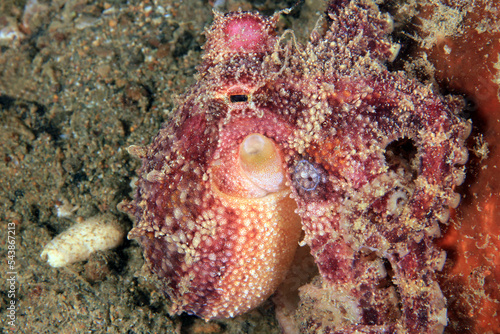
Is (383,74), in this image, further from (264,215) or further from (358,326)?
(358,326)

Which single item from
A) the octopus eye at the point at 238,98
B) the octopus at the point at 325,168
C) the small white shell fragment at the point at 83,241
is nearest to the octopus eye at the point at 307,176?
the octopus at the point at 325,168

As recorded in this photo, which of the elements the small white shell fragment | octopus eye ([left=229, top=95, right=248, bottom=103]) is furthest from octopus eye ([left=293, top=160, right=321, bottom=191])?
the small white shell fragment

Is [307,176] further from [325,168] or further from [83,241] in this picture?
[83,241]

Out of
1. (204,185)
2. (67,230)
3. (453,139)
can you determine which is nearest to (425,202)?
(453,139)

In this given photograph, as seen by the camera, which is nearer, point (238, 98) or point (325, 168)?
point (325, 168)

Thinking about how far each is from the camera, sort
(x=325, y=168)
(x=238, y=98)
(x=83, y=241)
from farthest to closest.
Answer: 1. (x=83, y=241)
2. (x=238, y=98)
3. (x=325, y=168)

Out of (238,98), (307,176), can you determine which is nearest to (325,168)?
(307,176)

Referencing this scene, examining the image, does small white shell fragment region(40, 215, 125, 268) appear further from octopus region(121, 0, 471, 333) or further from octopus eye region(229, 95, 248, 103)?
octopus eye region(229, 95, 248, 103)

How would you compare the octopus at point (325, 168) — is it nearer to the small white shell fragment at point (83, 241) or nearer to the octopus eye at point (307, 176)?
the octopus eye at point (307, 176)
